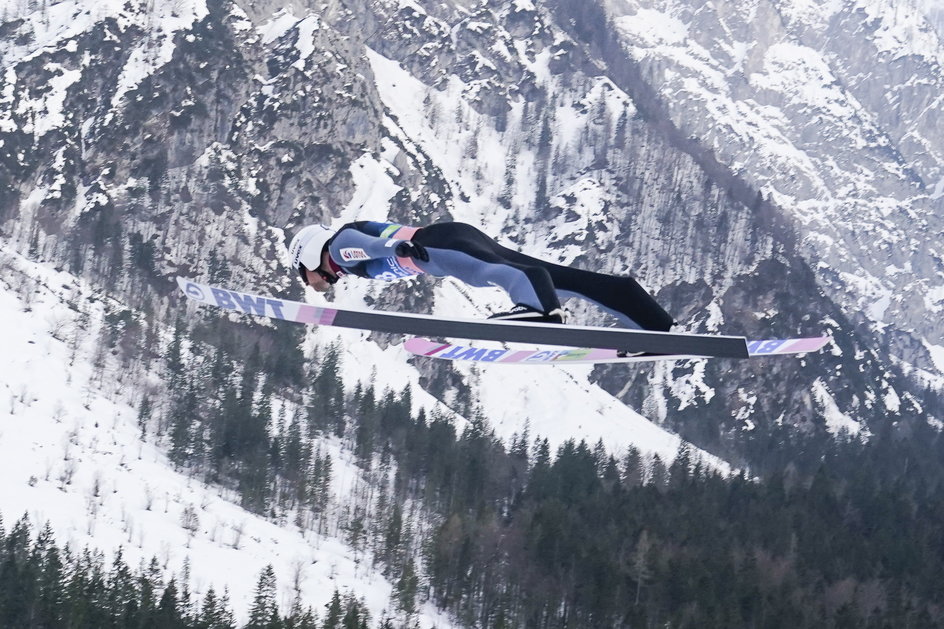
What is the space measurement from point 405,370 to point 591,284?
101447 millimetres

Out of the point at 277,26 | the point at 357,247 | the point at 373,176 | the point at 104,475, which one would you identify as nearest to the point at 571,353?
the point at 357,247

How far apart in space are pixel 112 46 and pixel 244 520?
79.4 metres

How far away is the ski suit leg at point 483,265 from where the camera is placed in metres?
8.41

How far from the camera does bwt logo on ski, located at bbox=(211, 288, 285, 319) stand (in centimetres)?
923

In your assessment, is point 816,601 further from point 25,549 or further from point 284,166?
point 284,166

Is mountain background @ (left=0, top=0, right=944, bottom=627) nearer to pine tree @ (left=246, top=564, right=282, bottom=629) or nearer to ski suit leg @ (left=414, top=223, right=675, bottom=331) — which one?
pine tree @ (left=246, top=564, right=282, bottom=629)

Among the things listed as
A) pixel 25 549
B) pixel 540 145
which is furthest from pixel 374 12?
pixel 25 549

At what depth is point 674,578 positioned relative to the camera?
2569 inches

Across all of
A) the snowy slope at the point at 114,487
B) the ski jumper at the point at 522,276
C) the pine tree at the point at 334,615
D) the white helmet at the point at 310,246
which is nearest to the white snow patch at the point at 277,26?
the snowy slope at the point at 114,487

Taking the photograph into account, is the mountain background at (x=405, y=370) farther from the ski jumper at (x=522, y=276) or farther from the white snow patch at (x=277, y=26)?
the ski jumper at (x=522, y=276)

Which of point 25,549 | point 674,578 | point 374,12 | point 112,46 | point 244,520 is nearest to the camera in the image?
point 25,549

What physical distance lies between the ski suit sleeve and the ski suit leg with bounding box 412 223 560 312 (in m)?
0.43

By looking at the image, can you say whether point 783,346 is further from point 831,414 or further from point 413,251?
point 831,414

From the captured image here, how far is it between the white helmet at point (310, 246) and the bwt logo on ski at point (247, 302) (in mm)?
1022
